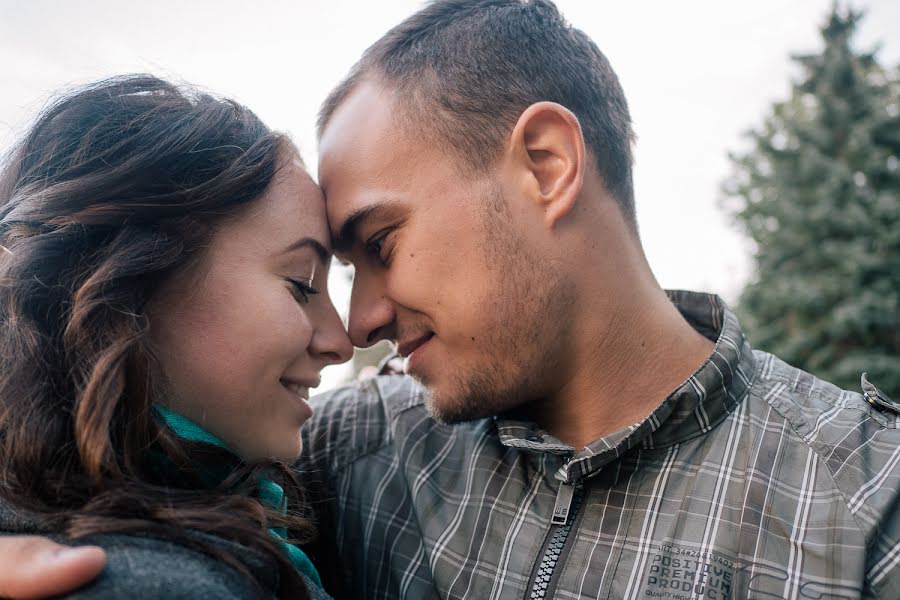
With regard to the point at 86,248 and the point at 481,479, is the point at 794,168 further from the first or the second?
the point at 86,248

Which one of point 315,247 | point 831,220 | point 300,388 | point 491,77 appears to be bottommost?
point 300,388

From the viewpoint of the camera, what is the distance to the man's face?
2.12 meters

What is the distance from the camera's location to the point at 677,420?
6.29 feet

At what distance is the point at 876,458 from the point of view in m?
1.69

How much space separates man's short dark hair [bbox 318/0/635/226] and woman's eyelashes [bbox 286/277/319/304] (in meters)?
0.68

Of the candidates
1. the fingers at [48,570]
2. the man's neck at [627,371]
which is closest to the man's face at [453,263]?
the man's neck at [627,371]

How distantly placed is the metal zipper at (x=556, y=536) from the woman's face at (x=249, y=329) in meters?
0.76

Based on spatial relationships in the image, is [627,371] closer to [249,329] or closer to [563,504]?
[563,504]

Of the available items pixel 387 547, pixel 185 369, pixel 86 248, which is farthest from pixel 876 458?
pixel 86 248

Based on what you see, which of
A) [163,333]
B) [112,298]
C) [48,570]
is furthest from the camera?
[163,333]

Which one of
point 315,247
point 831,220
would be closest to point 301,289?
point 315,247

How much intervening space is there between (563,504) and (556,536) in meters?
0.09

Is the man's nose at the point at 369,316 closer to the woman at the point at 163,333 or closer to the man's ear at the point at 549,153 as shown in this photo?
the woman at the point at 163,333

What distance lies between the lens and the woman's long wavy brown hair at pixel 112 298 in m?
1.34
